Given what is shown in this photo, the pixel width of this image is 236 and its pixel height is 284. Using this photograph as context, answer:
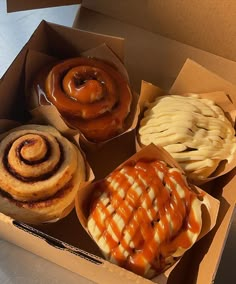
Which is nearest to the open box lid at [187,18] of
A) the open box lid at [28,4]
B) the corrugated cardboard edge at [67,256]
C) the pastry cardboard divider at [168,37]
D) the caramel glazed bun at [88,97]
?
the pastry cardboard divider at [168,37]

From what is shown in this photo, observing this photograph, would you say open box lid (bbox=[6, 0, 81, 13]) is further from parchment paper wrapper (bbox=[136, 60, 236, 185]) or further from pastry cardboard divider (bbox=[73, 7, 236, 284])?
parchment paper wrapper (bbox=[136, 60, 236, 185])

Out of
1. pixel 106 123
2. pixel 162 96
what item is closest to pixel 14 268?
pixel 106 123

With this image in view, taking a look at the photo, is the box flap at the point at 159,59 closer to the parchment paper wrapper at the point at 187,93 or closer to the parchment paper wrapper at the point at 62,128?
the parchment paper wrapper at the point at 187,93

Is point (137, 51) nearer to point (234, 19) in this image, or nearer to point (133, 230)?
point (234, 19)

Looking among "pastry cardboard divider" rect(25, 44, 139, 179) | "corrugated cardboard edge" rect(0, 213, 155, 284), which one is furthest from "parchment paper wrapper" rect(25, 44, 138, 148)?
"corrugated cardboard edge" rect(0, 213, 155, 284)

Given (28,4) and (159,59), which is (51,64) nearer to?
(28,4)

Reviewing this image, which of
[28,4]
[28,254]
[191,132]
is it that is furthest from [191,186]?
[28,4]
